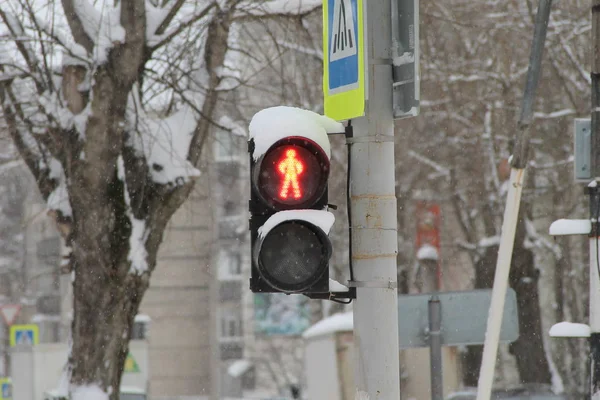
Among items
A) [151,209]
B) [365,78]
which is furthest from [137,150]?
[365,78]

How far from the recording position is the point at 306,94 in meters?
21.6

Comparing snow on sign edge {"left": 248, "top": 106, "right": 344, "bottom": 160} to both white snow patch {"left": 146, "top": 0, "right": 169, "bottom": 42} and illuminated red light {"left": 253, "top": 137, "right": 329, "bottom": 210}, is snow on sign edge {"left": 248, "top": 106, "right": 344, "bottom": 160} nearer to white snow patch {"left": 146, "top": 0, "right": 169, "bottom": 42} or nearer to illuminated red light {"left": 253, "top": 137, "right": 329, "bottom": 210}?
illuminated red light {"left": 253, "top": 137, "right": 329, "bottom": 210}

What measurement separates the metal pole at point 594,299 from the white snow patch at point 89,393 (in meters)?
5.19

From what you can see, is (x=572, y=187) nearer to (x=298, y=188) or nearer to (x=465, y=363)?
(x=465, y=363)

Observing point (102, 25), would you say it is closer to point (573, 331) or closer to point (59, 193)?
point (59, 193)

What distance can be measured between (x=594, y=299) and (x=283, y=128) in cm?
378

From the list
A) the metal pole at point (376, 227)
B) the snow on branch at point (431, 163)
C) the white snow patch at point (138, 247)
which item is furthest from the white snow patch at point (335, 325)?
the metal pole at point (376, 227)

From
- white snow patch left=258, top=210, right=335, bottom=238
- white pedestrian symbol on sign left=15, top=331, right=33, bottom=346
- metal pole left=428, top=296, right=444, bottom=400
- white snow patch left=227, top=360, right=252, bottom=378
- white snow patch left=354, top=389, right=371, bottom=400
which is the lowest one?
white snow patch left=227, top=360, right=252, bottom=378

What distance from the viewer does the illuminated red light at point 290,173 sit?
16.4 ft

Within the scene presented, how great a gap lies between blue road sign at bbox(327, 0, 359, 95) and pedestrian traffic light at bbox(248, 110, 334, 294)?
0.44m

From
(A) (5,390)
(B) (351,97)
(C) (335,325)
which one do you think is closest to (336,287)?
(B) (351,97)

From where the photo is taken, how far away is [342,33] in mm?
5430

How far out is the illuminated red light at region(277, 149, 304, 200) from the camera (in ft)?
16.4

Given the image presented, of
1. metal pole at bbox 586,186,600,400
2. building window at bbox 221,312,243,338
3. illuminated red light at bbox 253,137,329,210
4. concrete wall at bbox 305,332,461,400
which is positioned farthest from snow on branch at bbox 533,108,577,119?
building window at bbox 221,312,243,338
